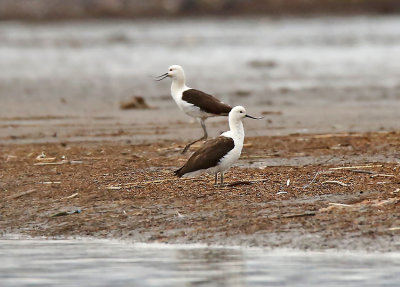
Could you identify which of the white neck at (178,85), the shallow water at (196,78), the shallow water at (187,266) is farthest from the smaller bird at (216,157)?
the shallow water at (196,78)

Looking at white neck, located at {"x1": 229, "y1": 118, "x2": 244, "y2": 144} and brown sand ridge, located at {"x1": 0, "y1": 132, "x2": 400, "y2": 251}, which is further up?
white neck, located at {"x1": 229, "y1": 118, "x2": 244, "y2": 144}

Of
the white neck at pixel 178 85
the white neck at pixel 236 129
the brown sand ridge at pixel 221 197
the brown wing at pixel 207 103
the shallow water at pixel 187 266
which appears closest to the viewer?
the shallow water at pixel 187 266

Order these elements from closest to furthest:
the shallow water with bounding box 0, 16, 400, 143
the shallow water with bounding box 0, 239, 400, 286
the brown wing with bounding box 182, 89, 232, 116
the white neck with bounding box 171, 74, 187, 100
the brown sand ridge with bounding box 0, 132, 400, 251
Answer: the shallow water with bounding box 0, 239, 400, 286 < the brown sand ridge with bounding box 0, 132, 400, 251 < the brown wing with bounding box 182, 89, 232, 116 < the white neck with bounding box 171, 74, 187, 100 < the shallow water with bounding box 0, 16, 400, 143

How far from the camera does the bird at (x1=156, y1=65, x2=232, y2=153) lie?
14.2 m

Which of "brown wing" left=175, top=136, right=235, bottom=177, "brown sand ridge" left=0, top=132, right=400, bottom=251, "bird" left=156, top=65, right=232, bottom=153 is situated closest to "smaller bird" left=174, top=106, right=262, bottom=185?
"brown wing" left=175, top=136, right=235, bottom=177

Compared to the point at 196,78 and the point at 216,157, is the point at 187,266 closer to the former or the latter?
the point at 216,157

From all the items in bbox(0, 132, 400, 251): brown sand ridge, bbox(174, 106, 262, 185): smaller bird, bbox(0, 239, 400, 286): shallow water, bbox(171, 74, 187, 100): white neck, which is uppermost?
bbox(171, 74, 187, 100): white neck

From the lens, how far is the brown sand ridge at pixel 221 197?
9.73 metres

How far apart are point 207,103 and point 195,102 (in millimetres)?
211

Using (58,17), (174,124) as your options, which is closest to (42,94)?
(174,124)

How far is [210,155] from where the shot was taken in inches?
434

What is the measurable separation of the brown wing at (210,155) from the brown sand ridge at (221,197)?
289 mm

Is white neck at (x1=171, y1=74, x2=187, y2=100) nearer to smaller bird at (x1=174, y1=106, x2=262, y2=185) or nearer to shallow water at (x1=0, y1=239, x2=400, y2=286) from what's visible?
smaller bird at (x1=174, y1=106, x2=262, y2=185)

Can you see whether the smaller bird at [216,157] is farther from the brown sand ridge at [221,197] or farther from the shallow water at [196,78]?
the shallow water at [196,78]
